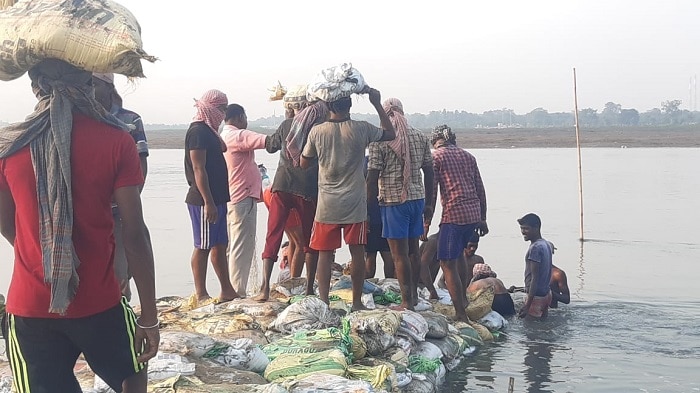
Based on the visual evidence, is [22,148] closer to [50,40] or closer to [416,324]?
[50,40]

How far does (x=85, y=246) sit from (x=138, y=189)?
25 cm

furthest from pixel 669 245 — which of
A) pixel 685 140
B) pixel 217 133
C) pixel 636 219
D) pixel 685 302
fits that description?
pixel 685 140

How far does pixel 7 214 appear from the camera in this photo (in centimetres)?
284

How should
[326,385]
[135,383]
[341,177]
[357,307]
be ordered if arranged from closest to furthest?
[135,383], [326,385], [341,177], [357,307]

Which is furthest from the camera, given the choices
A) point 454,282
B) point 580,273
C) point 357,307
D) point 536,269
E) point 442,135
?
point 580,273

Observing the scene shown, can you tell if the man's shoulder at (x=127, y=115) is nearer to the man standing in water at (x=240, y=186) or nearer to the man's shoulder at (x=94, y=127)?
the man standing in water at (x=240, y=186)

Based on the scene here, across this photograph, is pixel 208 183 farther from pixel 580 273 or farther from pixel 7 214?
pixel 580 273

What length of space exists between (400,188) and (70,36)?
14.5 ft

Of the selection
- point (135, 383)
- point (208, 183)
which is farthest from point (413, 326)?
point (135, 383)

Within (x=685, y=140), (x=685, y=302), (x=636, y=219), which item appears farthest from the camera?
(x=685, y=140)

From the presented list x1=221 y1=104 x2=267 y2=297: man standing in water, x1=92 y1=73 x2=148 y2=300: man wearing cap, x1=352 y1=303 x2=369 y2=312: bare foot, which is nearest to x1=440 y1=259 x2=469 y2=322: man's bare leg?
x1=352 y1=303 x2=369 y2=312: bare foot

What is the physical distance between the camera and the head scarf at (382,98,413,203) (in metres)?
6.93

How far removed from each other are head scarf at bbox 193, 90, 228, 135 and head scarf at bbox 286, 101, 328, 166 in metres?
0.58

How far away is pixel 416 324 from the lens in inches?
254
